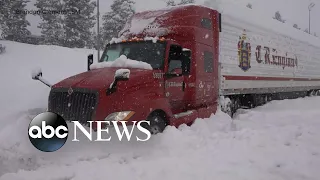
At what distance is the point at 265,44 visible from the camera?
13312 mm

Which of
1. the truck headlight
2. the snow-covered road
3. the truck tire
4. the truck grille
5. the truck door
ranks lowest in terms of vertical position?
the snow-covered road

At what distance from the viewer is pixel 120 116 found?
5.81 metres

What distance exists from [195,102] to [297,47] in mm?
10483

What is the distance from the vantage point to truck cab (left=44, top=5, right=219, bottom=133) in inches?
233

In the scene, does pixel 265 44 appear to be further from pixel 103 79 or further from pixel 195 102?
pixel 103 79

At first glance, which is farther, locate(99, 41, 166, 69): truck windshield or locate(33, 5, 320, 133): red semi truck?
locate(99, 41, 166, 69): truck windshield

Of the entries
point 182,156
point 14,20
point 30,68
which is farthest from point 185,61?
point 14,20

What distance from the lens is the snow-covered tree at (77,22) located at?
1827 inches

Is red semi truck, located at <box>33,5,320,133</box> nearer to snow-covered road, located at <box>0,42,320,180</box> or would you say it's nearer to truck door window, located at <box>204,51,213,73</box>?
truck door window, located at <box>204,51,213,73</box>

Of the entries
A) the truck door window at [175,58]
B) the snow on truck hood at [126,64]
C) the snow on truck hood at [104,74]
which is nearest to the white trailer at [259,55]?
the truck door window at [175,58]

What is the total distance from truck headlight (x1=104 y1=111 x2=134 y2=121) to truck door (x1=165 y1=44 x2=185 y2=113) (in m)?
1.69

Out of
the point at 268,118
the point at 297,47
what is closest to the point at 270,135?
the point at 268,118

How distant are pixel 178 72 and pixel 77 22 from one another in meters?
42.0

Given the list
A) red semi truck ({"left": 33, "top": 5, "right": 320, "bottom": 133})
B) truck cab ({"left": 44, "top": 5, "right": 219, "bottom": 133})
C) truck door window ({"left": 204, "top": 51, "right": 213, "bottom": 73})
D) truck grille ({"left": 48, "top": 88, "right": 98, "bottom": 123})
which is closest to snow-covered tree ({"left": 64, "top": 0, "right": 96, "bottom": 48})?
red semi truck ({"left": 33, "top": 5, "right": 320, "bottom": 133})
